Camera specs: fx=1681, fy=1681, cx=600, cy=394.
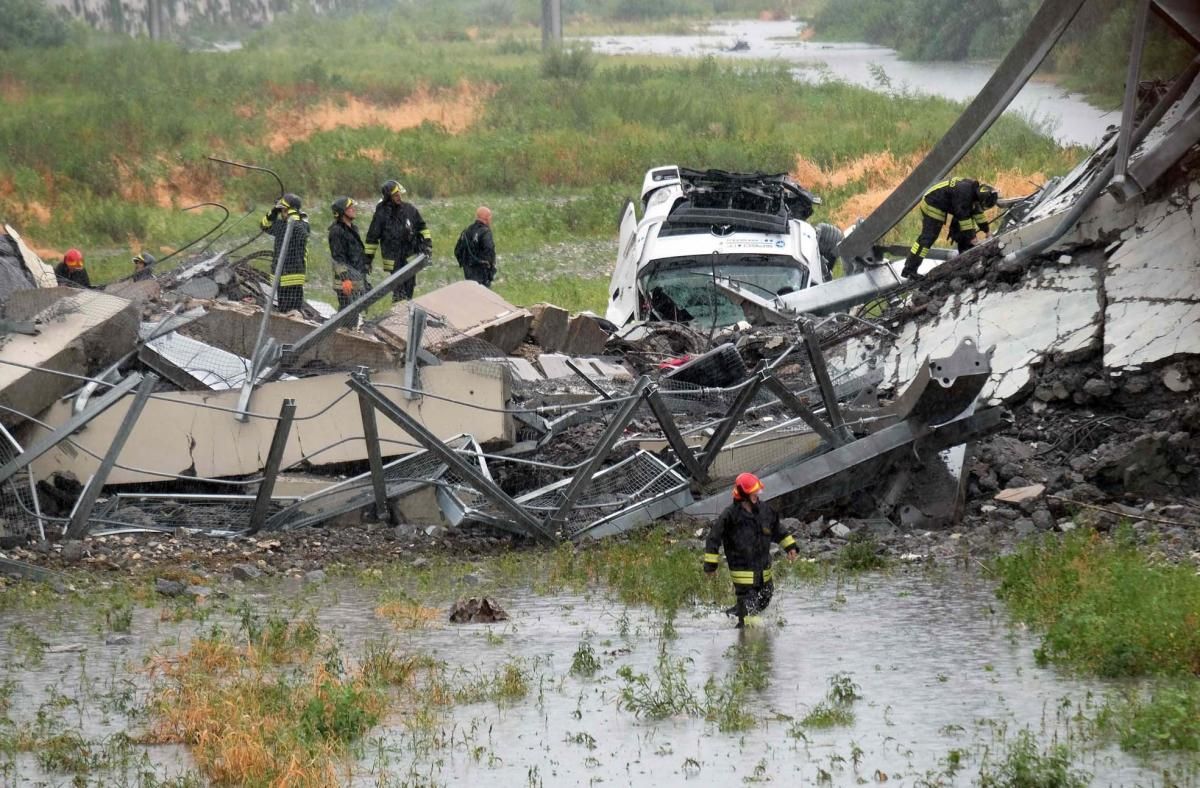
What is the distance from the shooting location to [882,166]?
31.0m

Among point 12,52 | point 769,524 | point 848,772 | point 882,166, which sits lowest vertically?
point 848,772

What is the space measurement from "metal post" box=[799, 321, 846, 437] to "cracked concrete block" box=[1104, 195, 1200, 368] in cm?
215

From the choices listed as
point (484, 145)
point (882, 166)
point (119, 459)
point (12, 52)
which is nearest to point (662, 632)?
point (119, 459)

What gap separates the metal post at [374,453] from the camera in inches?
423

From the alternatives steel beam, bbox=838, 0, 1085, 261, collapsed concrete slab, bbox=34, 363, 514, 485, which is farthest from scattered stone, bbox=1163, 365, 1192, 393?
collapsed concrete slab, bbox=34, 363, 514, 485

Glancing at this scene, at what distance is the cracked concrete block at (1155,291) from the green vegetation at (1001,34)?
1.61m

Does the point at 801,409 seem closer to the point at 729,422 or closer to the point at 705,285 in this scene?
the point at 729,422

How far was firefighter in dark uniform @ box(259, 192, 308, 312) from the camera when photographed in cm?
1572

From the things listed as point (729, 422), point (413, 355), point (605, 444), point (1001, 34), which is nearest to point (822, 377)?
point (729, 422)

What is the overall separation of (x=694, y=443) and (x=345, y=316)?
109 inches

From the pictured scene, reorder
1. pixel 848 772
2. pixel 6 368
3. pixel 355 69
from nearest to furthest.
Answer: pixel 848 772 → pixel 6 368 → pixel 355 69

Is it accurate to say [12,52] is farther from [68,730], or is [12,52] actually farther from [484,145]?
[68,730]

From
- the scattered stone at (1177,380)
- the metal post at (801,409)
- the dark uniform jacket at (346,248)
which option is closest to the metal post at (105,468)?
the metal post at (801,409)

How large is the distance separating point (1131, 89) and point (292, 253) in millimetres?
7899
